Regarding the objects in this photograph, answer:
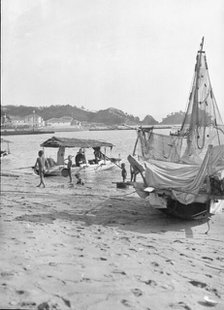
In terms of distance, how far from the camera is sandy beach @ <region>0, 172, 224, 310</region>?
4422 millimetres

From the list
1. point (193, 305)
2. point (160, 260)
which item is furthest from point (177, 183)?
point (193, 305)

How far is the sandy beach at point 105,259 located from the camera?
4.42 metres

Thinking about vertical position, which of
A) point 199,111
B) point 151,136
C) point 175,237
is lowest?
point 175,237

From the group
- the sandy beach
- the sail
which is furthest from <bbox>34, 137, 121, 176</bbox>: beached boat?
the sandy beach

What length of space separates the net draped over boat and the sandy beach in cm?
131

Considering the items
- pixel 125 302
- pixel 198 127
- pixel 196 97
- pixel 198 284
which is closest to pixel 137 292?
pixel 125 302

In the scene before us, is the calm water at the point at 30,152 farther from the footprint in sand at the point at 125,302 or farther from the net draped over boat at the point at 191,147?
the footprint in sand at the point at 125,302

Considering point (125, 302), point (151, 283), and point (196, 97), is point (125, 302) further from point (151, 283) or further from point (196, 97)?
point (196, 97)

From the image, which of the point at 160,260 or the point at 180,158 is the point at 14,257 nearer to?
the point at 160,260

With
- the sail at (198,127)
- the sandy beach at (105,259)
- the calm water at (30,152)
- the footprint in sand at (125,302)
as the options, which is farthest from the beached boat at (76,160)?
the footprint in sand at (125,302)

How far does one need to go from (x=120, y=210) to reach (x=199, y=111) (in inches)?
454

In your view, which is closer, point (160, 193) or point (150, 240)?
point (150, 240)

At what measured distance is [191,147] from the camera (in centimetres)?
1898

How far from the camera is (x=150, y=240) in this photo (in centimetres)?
779
